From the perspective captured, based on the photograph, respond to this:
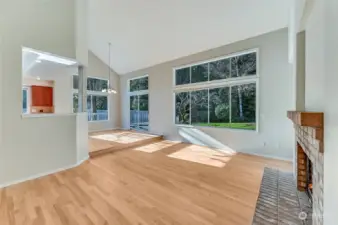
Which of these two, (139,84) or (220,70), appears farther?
(139,84)

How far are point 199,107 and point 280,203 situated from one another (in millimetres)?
4546

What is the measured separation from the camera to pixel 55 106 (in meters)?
7.84

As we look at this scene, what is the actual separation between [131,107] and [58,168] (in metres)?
6.23

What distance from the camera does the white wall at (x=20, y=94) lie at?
3.28 m

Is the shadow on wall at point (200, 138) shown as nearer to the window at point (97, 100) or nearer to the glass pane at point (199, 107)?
the glass pane at point (199, 107)

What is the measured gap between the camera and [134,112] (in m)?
9.94

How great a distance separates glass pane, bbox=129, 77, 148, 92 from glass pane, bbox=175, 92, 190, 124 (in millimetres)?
2250

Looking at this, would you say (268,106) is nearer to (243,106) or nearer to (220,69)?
A: (243,106)

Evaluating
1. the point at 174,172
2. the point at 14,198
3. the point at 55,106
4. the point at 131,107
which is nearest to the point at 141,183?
the point at 174,172

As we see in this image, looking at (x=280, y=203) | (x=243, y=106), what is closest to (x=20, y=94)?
(x=280, y=203)

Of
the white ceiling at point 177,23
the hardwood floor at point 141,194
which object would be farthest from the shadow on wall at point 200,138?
the white ceiling at point 177,23

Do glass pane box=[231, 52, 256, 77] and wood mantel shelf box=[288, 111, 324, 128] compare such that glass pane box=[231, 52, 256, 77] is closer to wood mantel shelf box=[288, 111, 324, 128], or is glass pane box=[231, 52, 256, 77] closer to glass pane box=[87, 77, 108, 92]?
wood mantel shelf box=[288, 111, 324, 128]

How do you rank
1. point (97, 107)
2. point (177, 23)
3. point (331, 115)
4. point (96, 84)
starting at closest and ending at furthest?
point (331, 115) → point (177, 23) → point (96, 84) → point (97, 107)

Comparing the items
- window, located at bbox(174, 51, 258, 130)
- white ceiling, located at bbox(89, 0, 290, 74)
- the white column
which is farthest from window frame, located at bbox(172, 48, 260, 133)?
the white column
